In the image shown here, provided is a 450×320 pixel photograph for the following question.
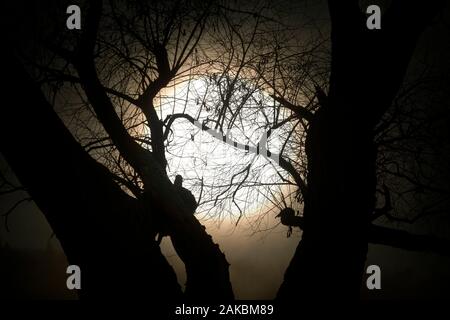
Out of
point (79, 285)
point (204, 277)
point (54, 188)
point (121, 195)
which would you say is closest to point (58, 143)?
point (54, 188)

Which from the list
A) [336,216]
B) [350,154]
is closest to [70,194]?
[336,216]

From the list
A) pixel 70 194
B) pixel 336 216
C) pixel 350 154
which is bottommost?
pixel 336 216

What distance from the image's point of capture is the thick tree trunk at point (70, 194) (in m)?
2.25

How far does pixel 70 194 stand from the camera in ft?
7.55

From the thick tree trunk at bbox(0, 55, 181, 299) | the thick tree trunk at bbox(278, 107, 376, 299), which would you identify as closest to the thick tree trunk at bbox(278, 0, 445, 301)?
the thick tree trunk at bbox(278, 107, 376, 299)

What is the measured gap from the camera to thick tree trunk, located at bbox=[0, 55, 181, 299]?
2.25 m

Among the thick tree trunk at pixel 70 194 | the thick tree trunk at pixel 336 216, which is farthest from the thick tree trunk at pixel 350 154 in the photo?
the thick tree trunk at pixel 70 194

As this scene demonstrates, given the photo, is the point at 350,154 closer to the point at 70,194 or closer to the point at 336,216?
the point at 336,216

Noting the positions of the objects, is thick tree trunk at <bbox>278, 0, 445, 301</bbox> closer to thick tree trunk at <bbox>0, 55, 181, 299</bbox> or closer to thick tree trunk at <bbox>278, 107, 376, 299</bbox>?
thick tree trunk at <bbox>278, 107, 376, 299</bbox>

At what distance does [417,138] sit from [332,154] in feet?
9.43

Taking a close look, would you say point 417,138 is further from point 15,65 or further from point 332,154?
point 15,65

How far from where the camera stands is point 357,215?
259 centimetres

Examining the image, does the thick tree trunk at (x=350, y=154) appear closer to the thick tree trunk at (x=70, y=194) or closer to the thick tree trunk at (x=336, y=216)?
the thick tree trunk at (x=336, y=216)
